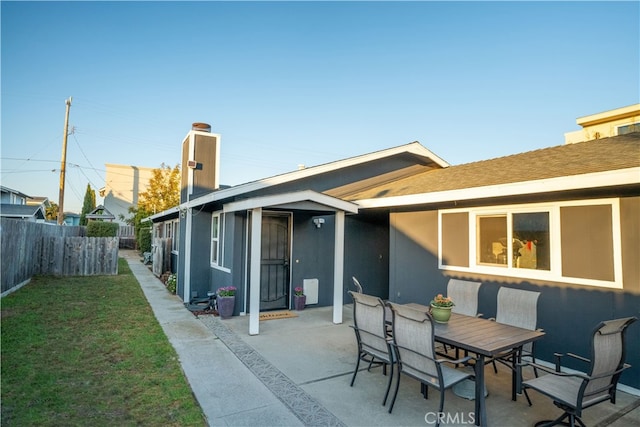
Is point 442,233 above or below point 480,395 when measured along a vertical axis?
above

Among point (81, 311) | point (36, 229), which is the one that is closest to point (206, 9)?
point (81, 311)

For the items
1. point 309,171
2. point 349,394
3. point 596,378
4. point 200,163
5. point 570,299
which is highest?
point 200,163

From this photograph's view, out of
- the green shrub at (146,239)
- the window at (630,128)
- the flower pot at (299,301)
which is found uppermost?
the window at (630,128)

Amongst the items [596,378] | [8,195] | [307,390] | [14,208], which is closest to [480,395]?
[596,378]

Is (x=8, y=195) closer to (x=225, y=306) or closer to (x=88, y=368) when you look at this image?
(x=225, y=306)

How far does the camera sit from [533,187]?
471cm

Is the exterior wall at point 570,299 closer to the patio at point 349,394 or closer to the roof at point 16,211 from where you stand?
the patio at point 349,394

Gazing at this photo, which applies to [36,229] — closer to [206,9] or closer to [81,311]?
[81,311]

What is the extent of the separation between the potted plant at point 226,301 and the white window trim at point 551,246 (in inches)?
177

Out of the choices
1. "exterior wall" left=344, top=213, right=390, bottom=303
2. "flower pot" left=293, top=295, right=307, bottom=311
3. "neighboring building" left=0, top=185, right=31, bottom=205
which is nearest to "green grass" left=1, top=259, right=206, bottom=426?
"flower pot" left=293, top=295, right=307, bottom=311

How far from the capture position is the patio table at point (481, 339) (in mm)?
3232

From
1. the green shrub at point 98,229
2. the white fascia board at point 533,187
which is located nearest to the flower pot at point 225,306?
the white fascia board at point 533,187

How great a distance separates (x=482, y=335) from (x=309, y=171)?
19.2 feet

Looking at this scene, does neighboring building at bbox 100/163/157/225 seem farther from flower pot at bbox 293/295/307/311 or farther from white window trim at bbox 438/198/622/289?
white window trim at bbox 438/198/622/289
